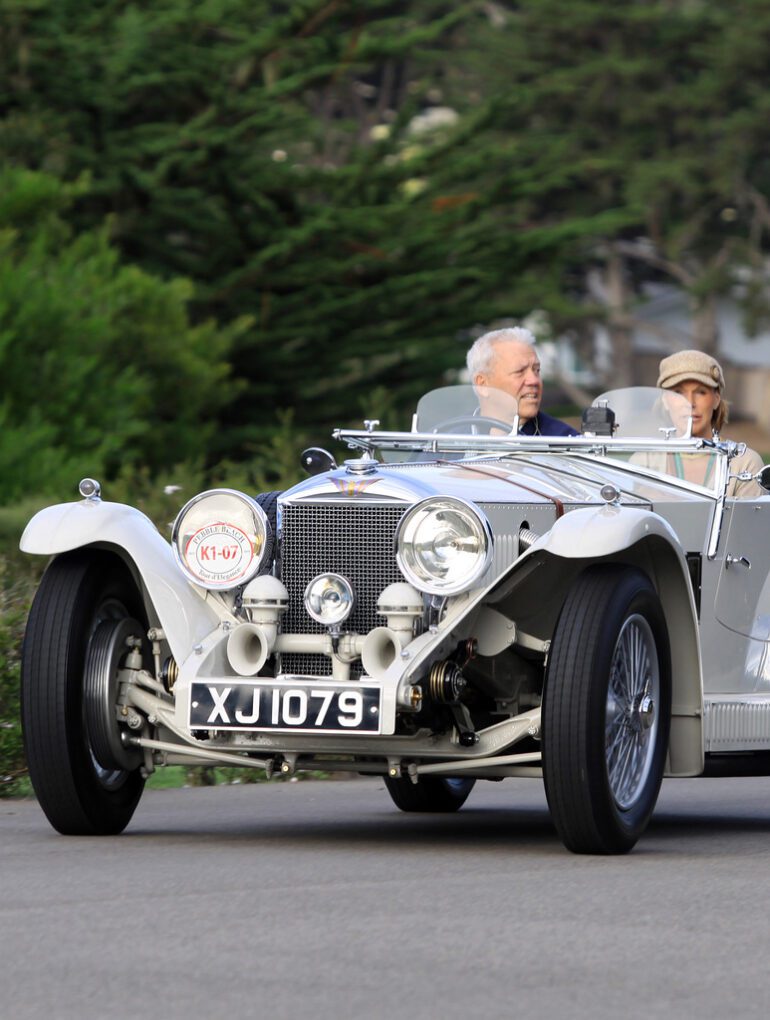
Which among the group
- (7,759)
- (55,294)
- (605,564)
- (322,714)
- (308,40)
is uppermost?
(308,40)

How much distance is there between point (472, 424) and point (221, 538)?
5.33 ft

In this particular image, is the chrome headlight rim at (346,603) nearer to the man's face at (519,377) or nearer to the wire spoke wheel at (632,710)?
the wire spoke wheel at (632,710)

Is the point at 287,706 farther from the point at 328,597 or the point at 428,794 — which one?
the point at 428,794

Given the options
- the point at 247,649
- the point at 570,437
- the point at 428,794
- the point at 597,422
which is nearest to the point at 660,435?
the point at 597,422

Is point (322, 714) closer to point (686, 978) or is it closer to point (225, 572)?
point (225, 572)

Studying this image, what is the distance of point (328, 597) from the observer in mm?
7121

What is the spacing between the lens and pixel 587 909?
5.74 metres

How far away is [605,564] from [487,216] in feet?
63.2

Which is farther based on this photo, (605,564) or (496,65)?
(496,65)

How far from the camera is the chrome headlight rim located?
706 centimetres

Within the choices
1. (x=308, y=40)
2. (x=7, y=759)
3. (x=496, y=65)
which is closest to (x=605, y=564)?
(x=7, y=759)

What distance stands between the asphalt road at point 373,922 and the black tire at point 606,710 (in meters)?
0.16

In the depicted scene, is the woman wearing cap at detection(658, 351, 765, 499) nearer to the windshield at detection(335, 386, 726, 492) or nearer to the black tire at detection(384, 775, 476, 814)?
the windshield at detection(335, 386, 726, 492)

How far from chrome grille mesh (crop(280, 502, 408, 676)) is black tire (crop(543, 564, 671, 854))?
0.68 metres
